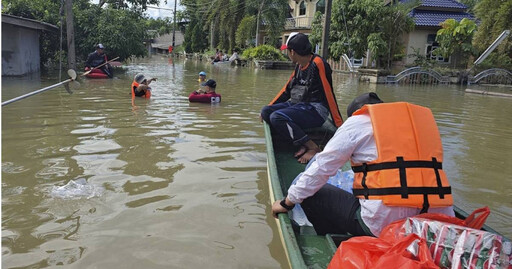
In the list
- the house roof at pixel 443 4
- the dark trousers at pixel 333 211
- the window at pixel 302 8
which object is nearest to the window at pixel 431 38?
the house roof at pixel 443 4

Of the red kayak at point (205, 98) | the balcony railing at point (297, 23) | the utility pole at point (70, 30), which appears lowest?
the red kayak at point (205, 98)

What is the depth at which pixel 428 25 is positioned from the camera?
87.8 ft

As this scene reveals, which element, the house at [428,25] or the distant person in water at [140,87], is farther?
the house at [428,25]

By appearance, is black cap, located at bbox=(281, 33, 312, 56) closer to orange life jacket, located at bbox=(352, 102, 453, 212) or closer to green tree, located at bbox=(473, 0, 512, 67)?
orange life jacket, located at bbox=(352, 102, 453, 212)

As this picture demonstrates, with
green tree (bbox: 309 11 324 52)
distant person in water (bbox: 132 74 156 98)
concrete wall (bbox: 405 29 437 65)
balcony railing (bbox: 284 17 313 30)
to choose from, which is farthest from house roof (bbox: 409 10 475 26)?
distant person in water (bbox: 132 74 156 98)

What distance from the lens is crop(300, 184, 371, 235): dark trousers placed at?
277 cm

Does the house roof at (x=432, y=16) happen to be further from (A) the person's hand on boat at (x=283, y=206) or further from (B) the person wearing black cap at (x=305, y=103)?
(A) the person's hand on boat at (x=283, y=206)

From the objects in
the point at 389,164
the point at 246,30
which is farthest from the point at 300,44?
the point at 246,30

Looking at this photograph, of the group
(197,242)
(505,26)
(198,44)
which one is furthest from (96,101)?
(198,44)

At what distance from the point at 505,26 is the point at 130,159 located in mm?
23137

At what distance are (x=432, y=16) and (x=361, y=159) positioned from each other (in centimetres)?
2948

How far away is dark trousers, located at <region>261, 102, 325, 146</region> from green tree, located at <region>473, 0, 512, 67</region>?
70.1 feet

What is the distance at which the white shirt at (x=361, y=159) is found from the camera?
2.39m

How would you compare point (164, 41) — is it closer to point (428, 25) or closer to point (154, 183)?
point (428, 25)
